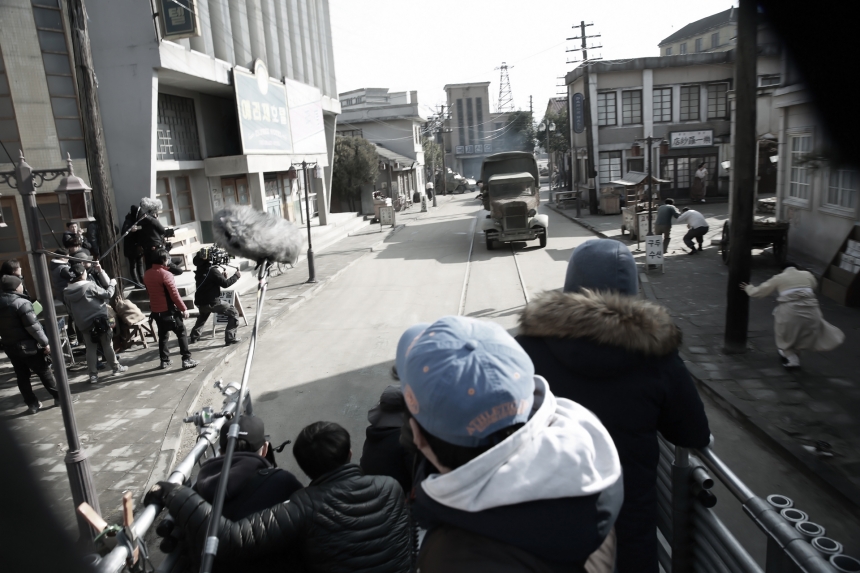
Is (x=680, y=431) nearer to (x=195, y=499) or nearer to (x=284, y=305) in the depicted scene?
(x=195, y=499)

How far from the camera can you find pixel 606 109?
2934 cm

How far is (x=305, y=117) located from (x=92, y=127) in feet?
47.6

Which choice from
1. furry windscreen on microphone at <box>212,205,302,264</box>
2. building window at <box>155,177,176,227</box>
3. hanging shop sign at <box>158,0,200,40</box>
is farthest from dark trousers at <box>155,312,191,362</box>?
building window at <box>155,177,176,227</box>

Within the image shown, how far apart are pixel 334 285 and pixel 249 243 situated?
11.5 metres

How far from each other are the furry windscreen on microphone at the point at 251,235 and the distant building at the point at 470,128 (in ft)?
273

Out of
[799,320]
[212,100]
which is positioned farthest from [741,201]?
[212,100]

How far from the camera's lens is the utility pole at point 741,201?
23.3 feet

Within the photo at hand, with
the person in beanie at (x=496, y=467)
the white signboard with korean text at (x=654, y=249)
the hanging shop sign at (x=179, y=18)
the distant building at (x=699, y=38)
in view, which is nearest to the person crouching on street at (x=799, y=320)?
the white signboard with korean text at (x=654, y=249)

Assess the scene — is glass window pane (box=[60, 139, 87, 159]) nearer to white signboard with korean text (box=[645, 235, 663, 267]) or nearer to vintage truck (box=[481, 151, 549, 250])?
vintage truck (box=[481, 151, 549, 250])

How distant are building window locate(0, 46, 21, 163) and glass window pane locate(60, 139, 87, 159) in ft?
2.53

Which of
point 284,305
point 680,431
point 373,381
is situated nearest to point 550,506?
point 680,431

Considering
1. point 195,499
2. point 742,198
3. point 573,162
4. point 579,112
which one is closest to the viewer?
point 195,499

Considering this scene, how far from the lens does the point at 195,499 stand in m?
2.65

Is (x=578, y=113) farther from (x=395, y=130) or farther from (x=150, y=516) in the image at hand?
(x=150, y=516)
